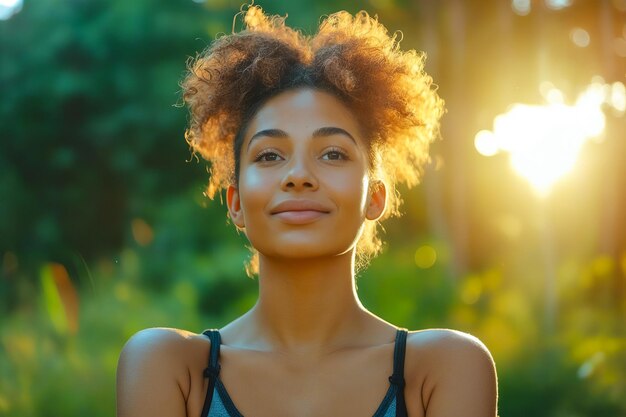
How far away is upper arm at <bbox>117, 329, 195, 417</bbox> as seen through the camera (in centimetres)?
243

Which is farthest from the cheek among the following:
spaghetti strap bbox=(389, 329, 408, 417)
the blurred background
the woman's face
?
the blurred background

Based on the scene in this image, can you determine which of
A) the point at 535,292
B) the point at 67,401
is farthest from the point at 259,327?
the point at 535,292

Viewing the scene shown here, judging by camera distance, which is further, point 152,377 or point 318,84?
point 318,84

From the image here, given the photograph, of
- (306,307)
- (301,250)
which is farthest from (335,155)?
(306,307)

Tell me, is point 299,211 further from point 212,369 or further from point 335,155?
point 212,369

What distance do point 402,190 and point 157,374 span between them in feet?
20.8

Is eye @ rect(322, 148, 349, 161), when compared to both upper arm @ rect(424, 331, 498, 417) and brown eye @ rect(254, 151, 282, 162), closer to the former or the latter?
brown eye @ rect(254, 151, 282, 162)

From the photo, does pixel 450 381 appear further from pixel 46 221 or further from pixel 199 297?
pixel 46 221

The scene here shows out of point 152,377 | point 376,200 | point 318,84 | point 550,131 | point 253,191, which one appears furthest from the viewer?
point 550,131

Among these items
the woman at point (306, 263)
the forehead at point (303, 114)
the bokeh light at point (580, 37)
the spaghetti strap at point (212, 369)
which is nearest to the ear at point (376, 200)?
the woman at point (306, 263)

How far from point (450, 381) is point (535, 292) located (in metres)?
5.25

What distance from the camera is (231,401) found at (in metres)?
2.49

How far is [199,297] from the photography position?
7.64 m

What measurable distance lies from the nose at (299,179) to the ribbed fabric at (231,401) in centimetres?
44
